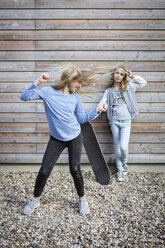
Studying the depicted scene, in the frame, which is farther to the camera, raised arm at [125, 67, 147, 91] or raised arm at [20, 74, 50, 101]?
raised arm at [125, 67, 147, 91]

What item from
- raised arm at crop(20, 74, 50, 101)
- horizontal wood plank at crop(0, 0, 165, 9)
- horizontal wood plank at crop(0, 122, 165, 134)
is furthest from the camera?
horizontal wood plank at crop(0, 122, 165, 134)

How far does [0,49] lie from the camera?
3.70 meters

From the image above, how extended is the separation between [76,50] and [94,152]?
1.68 meters

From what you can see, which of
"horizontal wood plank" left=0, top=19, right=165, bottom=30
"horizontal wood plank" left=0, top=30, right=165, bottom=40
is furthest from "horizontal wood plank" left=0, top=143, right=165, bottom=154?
"horizontal wood plank" left=0, top=19, right=165, bottom=30

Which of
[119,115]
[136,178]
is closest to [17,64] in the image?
[119,115]

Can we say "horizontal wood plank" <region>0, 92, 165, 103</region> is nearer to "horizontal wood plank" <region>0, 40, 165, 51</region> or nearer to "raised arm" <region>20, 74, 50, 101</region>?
"horizontal wood plank" <region>0, 40, 165, 51</region>

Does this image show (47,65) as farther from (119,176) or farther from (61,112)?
(119,176)

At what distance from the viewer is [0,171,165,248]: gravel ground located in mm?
2283

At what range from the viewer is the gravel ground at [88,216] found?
228 cm

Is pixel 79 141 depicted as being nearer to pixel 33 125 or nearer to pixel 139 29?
pixel 33 125

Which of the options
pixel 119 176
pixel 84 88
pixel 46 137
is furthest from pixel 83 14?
pixel 119 176

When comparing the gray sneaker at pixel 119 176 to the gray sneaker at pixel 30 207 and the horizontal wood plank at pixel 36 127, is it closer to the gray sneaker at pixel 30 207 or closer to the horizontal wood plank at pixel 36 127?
the horizontal wood plank at pixel 36 127

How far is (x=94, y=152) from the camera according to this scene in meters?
3.25

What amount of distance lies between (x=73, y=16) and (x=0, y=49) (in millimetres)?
1283
